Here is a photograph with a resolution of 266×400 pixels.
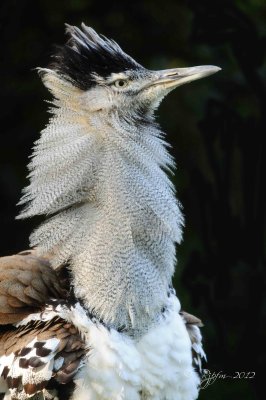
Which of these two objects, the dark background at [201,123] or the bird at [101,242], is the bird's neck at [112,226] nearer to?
the bird at [101,242]

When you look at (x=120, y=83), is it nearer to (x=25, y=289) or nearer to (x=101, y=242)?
(x=101, y=242)

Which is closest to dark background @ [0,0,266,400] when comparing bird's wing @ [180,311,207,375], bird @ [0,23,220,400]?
bird's wing @ [180,311,207,375]

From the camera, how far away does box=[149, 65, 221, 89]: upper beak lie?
2.47 metres

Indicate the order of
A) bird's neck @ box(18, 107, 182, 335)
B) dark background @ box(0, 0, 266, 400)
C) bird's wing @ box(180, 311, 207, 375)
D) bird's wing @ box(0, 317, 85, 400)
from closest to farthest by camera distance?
bird's wing @ box(0, 317, 85, 400) < bird's neck @ box(18, 107, 182, 335) < bird's wing @ box(180, 311, 207, 375) < dark background @ box(0, 0, 266, 400)

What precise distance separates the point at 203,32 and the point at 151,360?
2.07 meters

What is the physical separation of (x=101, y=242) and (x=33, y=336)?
10.3 inches

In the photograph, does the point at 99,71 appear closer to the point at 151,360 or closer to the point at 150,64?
the point at 151,360

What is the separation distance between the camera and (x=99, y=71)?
2488 mm

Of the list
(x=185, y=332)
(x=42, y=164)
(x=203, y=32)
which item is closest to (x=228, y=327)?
(x=203, y=32)

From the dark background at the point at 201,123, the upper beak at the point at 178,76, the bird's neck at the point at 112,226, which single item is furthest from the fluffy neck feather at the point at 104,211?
the dark background at the point at 201,123

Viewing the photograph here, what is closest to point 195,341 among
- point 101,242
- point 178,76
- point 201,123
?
point 101,242

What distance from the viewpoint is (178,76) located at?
8.20ft

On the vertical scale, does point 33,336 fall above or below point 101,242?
below

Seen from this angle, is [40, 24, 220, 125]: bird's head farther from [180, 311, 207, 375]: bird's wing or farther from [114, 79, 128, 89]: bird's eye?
[180, 311, 207, 375]: bird's wing
